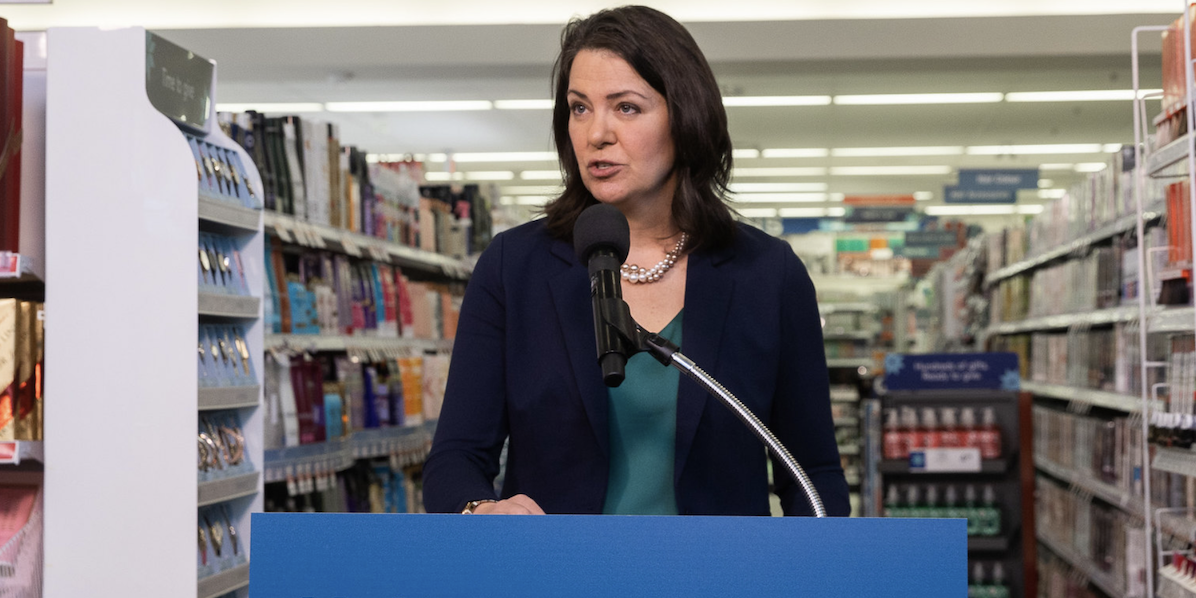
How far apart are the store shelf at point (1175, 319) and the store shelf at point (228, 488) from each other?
227cm

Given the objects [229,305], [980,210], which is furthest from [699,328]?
[980,210]

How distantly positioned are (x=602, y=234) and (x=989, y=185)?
33.6 ft

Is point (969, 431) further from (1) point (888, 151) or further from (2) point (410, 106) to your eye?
(1) point (888, 151)

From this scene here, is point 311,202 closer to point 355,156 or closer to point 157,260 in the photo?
point 355,156

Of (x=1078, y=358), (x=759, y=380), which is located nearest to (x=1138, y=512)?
(x=1078, y=358)

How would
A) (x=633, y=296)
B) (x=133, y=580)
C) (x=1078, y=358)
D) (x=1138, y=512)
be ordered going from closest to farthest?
1. (x=633, y=296)
2. (x=133, y=580)
3. (x=1138, y=512)
4. (x=1078, y=358)

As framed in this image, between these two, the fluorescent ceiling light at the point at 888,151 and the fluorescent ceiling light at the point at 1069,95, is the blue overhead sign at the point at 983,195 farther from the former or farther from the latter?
the fluorescent ceiling light at the point at 888,151

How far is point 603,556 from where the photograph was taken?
36.7 inches

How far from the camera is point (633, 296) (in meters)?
1.66

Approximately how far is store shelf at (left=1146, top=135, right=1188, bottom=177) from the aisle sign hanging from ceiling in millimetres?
7715

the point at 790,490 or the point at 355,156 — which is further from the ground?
the point at 355,156

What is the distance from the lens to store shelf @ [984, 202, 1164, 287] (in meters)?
4.24

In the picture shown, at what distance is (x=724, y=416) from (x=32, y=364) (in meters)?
1.40

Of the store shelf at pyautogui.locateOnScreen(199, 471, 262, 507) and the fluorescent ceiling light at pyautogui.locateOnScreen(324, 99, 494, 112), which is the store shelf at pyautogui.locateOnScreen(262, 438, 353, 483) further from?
the fluorescent ceiling light at pyautogui.locateOnScreen(324, 99, 494, 112)
